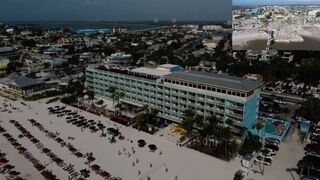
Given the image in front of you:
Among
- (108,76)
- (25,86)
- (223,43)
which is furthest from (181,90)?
(223,43)

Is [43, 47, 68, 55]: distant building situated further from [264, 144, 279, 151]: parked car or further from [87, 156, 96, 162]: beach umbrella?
[264, 144, 279, 151]: parked car

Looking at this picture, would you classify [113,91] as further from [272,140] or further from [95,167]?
[272,140]

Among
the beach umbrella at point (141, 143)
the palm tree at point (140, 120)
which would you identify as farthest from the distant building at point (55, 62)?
the beach umbrella at point (141, 143)

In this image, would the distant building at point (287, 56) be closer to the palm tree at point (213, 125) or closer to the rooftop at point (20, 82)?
the palm tree at point (213, 125)

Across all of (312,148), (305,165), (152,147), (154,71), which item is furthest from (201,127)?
(154,71)

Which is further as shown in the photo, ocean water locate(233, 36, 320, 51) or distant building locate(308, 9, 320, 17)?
distant building locate(308, 9, 320, 17)

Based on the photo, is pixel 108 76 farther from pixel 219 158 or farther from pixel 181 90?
pixel 219 158

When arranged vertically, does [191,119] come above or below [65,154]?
above

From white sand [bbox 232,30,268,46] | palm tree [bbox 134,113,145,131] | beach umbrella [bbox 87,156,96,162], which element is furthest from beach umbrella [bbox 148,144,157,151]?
white sand [bbox 232,30,268,46]
